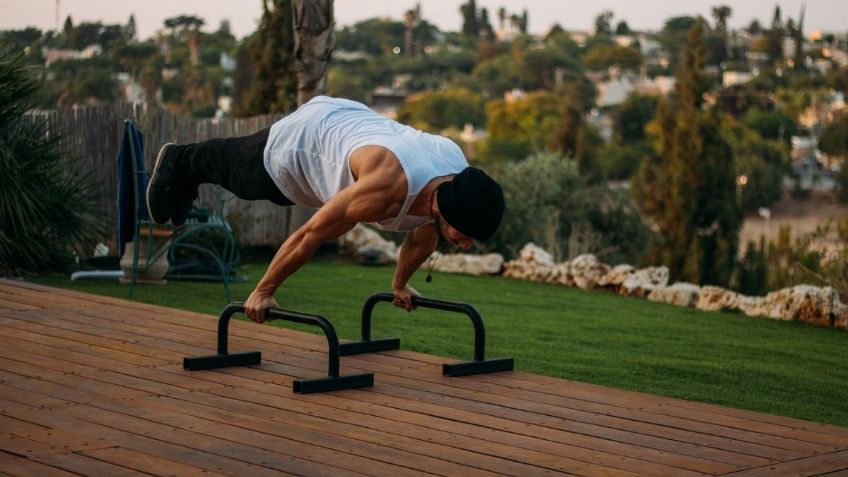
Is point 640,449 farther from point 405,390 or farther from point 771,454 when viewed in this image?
point 405,390

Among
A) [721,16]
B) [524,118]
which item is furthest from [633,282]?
[721,16]

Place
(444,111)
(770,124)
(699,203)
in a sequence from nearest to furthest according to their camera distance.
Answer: (699,203), (770,124), (444,111)

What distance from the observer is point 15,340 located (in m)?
5.88

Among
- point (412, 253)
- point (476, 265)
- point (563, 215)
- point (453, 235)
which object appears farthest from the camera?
point (563, 215)

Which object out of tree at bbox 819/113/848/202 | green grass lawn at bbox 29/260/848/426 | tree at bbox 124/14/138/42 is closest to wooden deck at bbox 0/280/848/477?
green grass lawn at bbox 29/260/848/426

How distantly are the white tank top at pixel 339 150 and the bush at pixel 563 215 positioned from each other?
33.7ft

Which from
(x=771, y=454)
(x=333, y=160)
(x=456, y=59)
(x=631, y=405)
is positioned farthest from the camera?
(x=456, y=59)

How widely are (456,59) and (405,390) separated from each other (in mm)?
148580

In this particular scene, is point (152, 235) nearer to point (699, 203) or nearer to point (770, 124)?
point (699, 203)

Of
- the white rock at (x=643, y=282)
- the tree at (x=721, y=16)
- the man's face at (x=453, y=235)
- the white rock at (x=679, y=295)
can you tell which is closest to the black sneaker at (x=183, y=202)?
the man's face at (x=453, y=235)

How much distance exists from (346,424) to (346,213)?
0.89 meters

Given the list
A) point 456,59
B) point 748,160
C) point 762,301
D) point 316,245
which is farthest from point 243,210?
point 456,59

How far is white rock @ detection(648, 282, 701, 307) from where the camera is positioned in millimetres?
11703

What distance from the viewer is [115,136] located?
1228 cm
